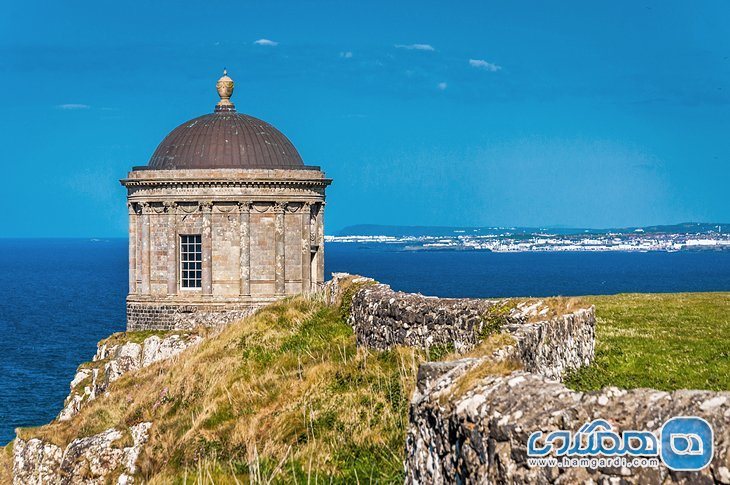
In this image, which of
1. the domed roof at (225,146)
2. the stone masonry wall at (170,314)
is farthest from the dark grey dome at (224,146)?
the stone masonry wall at (170,314)

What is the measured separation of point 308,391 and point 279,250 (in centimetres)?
2303

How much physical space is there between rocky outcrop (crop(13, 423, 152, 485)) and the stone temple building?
17018mm

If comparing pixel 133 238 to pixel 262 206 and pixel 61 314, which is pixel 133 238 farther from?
pixel 61 314

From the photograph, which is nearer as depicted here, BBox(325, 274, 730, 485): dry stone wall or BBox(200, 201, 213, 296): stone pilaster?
BBox(325, 274, 730, 485): dry stone wall

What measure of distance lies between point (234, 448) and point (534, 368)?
4584mm

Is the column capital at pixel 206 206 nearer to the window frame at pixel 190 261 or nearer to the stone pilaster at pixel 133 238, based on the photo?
the window frame at pixel 190 261

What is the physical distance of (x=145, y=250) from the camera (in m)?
38.4

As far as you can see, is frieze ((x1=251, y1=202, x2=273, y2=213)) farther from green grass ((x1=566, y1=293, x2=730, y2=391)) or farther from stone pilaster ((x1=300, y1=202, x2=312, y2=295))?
green grass ((x1=566, y1=293, x2=730, y2=391))

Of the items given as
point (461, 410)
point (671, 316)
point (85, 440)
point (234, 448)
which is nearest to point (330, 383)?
point (234, 448)

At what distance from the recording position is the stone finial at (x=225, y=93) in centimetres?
4041

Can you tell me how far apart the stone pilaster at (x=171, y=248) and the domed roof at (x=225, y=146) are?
1.54m

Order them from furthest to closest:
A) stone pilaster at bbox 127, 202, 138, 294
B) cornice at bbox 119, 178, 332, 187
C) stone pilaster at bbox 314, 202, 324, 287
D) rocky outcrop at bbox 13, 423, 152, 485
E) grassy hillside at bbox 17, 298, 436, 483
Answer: stone pilaster at bbox 314, 202, 324, 287, stone pilaster at bbox 127, 202, 138, 294, cornice at bbox 119, 178, 332, 187, rocky outcrop at bbox 13, 423, 152, 485, grassy hillside at bbox 17, 298, 436, 483

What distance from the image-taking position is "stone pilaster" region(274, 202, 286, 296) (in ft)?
125

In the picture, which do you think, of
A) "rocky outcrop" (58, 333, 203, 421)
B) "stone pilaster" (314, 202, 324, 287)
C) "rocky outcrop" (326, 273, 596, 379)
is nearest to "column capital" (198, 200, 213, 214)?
"stone pilaster" (314, 202, 324, 287)
